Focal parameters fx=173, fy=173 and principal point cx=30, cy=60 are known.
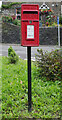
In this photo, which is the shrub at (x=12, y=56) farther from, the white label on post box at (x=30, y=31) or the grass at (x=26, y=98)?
the white label on post box at (x=30, y=31)

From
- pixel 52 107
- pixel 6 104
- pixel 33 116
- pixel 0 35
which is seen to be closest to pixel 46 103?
pixel 52 107

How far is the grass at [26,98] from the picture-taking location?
271 cm

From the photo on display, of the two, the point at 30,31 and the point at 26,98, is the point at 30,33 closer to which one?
the point at 30,31

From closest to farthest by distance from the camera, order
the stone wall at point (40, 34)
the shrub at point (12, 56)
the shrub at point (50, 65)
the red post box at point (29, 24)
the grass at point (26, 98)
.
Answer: the red post box at point (29, 24), the grass at point (26, 98), the shrub at point (50, 65), the shrub at point (12, 56), the stone wall at point (40, 34)

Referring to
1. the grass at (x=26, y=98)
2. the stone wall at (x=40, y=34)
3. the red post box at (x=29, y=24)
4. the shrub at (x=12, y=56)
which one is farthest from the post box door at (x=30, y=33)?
the stone wall at (x=40, y=34)

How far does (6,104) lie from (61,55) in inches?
67.3

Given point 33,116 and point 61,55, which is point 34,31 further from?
point 61,55

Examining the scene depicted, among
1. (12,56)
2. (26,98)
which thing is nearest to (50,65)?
(26,98)

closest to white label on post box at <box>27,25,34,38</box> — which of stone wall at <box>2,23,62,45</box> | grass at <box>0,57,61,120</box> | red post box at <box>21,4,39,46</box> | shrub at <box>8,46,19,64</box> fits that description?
red post box at <box>21,4,39,46</box>

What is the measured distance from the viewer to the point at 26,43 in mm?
2494

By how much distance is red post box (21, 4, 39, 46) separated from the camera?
95.4 inches

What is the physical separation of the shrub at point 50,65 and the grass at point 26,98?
13 centimetres

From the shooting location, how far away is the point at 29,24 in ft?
8.04

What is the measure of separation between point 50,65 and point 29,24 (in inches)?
58.9
